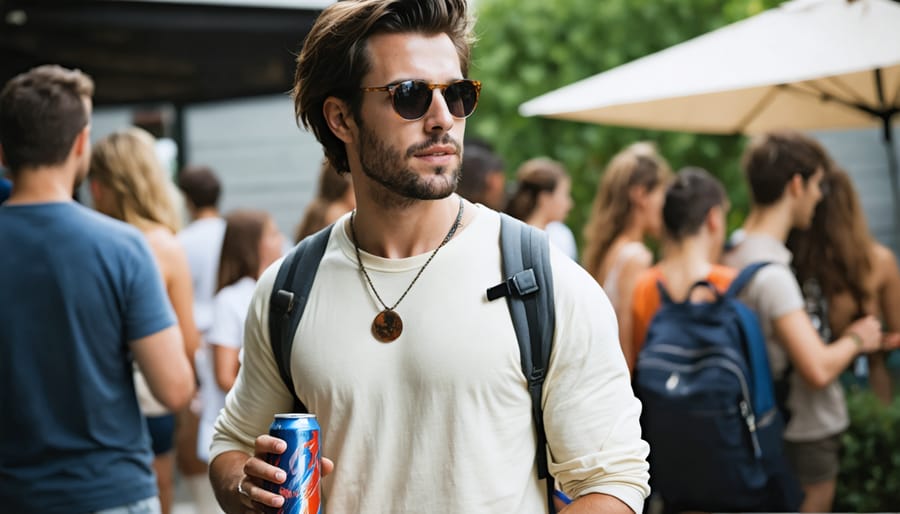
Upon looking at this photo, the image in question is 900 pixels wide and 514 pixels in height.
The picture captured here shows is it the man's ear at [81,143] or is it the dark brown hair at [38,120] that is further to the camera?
the man's ear at [81,143]

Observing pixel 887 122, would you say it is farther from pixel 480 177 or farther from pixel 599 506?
pixel 599 506

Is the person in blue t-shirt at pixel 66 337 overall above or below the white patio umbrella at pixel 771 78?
below

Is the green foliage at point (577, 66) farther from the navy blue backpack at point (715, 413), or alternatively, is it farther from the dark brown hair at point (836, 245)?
the navy blue backpack at point (715, 413)

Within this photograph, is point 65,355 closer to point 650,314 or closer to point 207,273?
point 650,314

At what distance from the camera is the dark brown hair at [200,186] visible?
7.25 m

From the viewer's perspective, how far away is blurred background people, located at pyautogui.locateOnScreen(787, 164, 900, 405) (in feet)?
18.9

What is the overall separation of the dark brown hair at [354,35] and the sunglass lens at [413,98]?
0.12 meters

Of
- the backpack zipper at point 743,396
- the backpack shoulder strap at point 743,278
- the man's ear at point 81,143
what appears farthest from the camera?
the backpack shoulder strap at point 743,278

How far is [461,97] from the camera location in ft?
8.45

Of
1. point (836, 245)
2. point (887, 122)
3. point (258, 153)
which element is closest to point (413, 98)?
point (836, 245)

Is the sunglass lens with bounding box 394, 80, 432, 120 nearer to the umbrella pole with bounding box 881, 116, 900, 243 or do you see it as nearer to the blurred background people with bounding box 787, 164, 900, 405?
the blurred background people with bounding box 787, 164, 900, 405

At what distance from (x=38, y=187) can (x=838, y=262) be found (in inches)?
154

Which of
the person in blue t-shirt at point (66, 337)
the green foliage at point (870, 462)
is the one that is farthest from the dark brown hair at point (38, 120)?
the green foliage at point (870, 462)

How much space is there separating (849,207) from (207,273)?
3.62 meters
